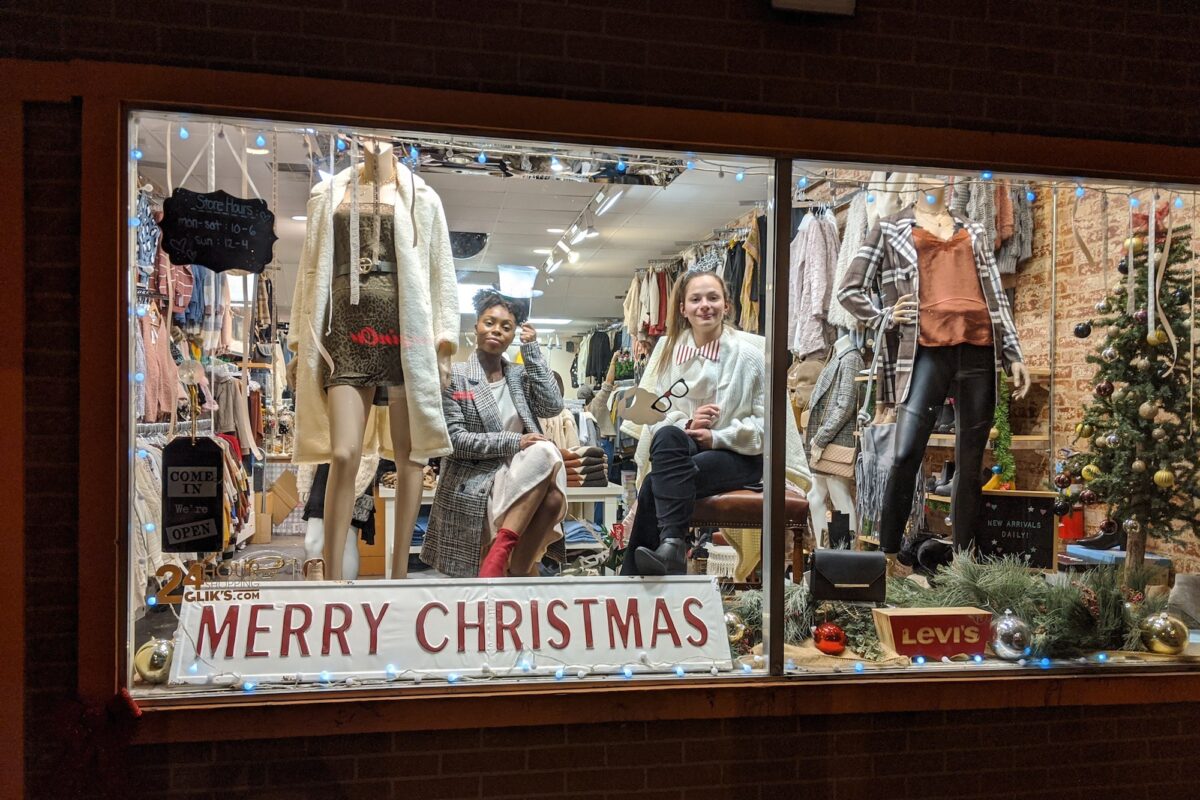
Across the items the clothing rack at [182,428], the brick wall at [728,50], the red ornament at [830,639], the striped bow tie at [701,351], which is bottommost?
the red ornament at [830,639]

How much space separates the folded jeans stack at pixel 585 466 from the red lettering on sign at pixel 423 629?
626mm

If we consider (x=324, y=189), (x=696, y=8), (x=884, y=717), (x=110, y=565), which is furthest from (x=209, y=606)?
(x=696, y=8)

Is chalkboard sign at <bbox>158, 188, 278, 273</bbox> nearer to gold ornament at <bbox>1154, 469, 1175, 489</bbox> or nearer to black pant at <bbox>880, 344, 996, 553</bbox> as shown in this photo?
black pant at <bbox>880, 344, 996, 553</bbox>

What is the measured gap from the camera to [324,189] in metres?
2.62

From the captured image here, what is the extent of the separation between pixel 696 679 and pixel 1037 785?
46.6 inches

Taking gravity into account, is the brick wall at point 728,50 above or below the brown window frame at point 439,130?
above

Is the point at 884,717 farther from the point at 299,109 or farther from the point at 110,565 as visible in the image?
the point at 299,109

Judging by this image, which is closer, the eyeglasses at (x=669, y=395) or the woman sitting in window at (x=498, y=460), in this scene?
the woman sitting in window at (x=498, y=460)

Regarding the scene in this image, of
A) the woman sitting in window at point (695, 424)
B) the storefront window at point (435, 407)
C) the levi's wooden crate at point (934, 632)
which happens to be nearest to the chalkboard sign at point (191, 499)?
the storefront window at point (435, 407)

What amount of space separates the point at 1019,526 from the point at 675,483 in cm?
139

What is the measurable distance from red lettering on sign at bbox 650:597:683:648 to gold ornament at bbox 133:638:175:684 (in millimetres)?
1405

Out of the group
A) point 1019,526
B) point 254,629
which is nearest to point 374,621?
point 254,629

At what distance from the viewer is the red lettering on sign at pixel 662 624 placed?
2561 mm

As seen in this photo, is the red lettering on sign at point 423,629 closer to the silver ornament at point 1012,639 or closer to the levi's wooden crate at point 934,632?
the levi's wooden crate at point 934,632
